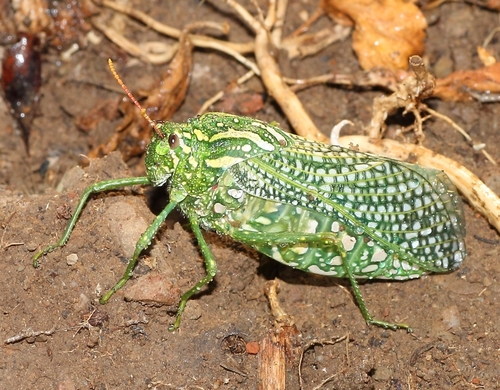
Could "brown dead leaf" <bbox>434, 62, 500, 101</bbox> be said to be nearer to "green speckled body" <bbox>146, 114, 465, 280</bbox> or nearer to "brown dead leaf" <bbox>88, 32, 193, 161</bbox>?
"green speckled body" <bbox>146, 114, 465, 280</bbox>

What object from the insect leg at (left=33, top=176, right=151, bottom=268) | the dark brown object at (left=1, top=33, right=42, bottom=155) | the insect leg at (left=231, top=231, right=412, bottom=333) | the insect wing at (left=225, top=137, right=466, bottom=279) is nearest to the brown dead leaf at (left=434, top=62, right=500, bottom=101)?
the insect wing at (left=225, top=137, right=466, bottom=279)

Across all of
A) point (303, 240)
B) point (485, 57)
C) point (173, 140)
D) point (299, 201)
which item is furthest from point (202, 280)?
point (485, 57)

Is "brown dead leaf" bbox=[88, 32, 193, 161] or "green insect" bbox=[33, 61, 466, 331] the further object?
"brown dead leaf" bbox=[88, 32, 193, 161]

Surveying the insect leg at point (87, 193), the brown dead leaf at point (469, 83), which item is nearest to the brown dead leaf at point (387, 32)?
the brown dead leaf at point (469, 83)

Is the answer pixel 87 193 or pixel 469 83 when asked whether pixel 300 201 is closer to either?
pixel 87 193

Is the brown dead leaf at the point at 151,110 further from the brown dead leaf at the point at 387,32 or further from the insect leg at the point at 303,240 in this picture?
the insect leg at the point at 303,240
